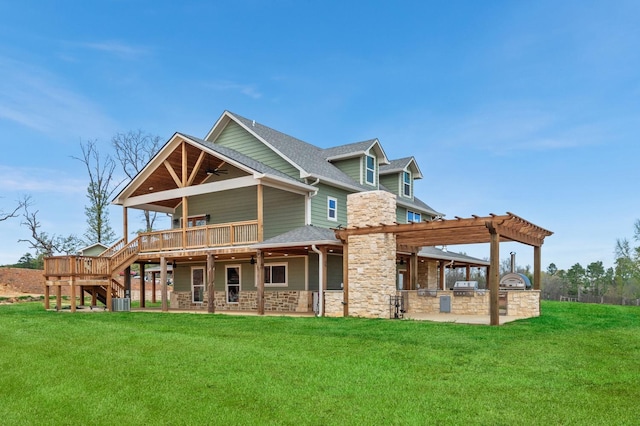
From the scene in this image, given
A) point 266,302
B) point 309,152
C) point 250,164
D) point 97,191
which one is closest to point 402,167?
point 309,152

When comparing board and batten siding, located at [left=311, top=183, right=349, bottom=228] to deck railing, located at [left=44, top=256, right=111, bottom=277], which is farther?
board and batten siding, located at [left=311, top=183, right=349, bottom=228]

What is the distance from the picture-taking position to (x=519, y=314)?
16781mm

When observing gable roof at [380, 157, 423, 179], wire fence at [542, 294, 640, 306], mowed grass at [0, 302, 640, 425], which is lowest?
wire fence at [542, 294, 640, 306]

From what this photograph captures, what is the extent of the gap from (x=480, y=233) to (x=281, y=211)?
26.9ft

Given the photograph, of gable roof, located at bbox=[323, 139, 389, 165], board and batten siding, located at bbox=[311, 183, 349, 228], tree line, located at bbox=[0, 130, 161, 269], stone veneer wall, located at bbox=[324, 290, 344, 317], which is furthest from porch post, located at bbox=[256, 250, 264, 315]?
tree line, located at bbox=[0, 130, 161, 269]

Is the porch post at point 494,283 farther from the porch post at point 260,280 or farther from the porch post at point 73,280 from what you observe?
the porch post at point 73,280

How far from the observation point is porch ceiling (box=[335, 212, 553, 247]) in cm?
1370

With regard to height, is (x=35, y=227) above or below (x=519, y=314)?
above

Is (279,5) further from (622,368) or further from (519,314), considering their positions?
(622,368)

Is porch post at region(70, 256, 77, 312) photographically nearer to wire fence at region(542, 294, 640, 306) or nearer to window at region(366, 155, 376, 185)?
window at region(366, 155, 376, 185)

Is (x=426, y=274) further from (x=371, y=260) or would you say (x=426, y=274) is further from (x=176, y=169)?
(x=176, y=169)

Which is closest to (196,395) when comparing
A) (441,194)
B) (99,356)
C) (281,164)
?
(99,356)

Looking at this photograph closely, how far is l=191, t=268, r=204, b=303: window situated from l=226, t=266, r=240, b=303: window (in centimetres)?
193

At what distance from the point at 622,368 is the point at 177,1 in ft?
61.7
